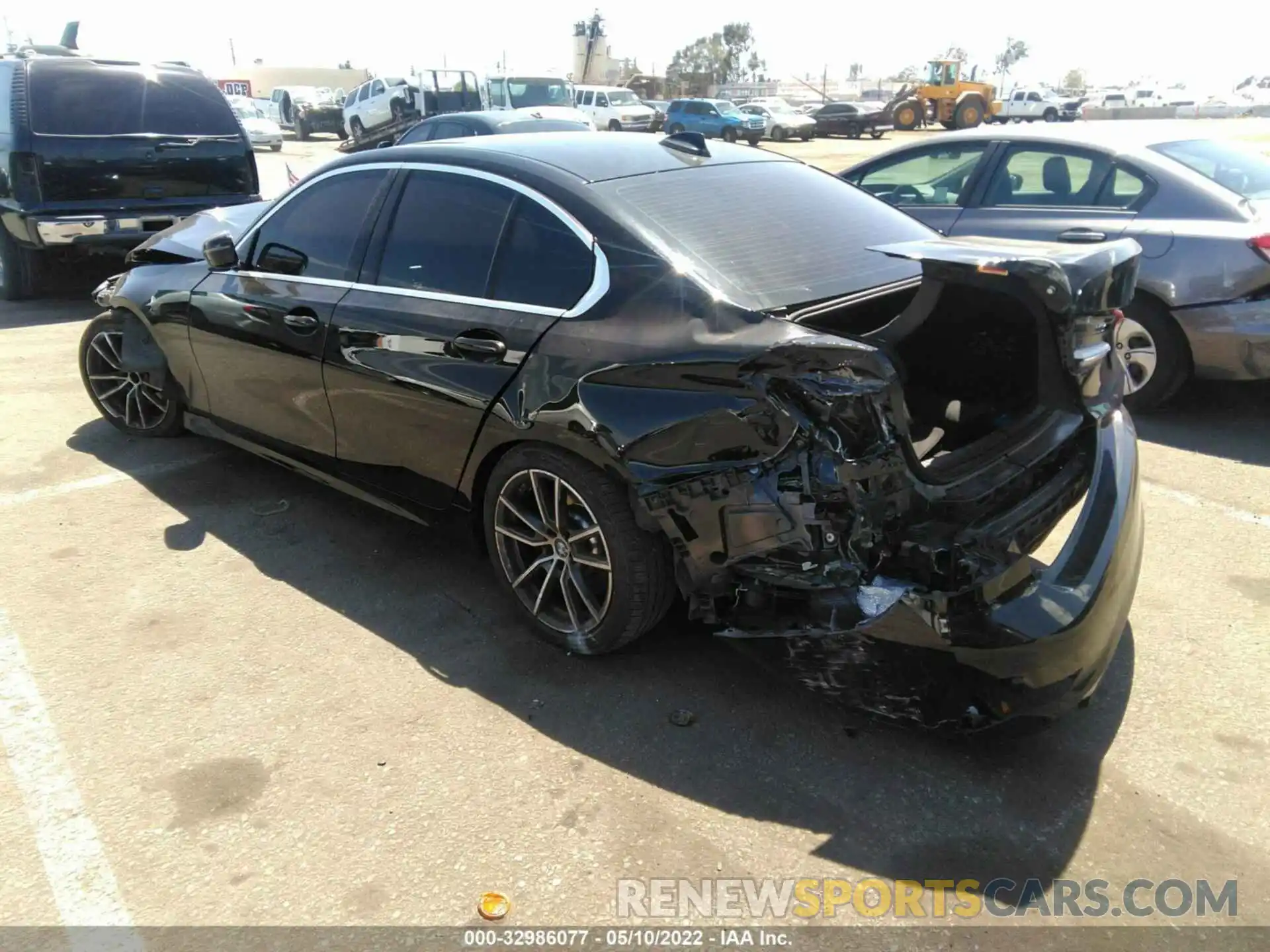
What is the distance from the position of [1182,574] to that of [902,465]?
1945 mm

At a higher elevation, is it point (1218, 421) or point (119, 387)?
point (119, 387)

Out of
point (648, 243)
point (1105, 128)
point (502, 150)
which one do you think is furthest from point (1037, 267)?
point (1105, 128)

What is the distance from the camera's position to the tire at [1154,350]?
5.55 m

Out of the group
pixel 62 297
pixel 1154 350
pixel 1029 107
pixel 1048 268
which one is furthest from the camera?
pixel 1029 107

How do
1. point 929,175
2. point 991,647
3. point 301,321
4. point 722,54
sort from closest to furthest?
point 991,647 < point 301,321 < point 929,175 < point 722,54

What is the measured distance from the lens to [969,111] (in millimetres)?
41062

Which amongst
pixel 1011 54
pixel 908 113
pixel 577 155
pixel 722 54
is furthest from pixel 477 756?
pixel 1011 54

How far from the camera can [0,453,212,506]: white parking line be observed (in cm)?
473

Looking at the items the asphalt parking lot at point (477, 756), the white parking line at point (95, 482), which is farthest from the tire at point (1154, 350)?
the white parking line at point (95, 482)

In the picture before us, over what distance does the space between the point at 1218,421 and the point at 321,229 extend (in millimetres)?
5073

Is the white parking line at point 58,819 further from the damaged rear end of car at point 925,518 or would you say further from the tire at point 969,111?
the tire at point 969,111

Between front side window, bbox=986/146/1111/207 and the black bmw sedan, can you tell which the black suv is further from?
front side window, bbox=986/146/1111/207

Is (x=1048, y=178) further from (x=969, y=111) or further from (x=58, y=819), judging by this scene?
(x=969, y=111)

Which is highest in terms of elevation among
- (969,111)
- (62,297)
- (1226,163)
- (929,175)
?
(1226,163)
